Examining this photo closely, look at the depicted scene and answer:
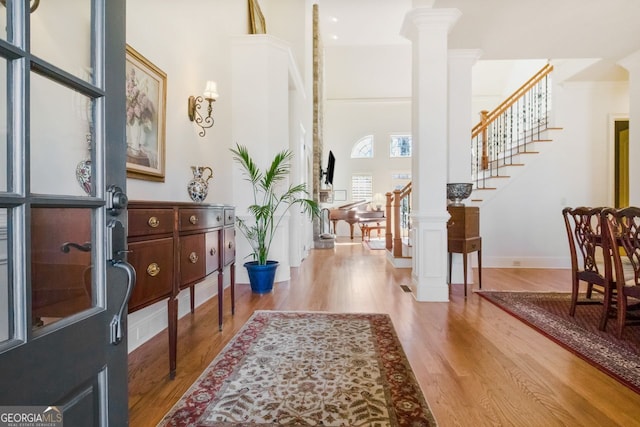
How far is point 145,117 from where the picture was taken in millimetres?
2258

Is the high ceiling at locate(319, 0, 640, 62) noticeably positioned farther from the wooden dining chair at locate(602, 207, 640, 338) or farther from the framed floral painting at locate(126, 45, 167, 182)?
the framed floral painting at locate(126, 45, 167, 182)

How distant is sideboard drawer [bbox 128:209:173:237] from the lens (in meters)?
1.52

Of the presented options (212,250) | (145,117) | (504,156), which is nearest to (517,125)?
(504,156)

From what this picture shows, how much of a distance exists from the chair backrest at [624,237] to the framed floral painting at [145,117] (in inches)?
125

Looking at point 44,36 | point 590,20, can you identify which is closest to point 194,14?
point 44,36

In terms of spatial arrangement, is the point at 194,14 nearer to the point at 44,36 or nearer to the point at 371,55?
the point at 44,36

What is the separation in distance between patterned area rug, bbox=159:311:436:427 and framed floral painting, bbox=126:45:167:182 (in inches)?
53.4

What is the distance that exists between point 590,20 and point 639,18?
489 mm

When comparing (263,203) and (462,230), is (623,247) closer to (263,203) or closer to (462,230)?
(462,230)

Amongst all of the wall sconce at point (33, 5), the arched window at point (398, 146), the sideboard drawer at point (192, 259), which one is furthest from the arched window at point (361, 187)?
the wall sconce at point (33, 5)

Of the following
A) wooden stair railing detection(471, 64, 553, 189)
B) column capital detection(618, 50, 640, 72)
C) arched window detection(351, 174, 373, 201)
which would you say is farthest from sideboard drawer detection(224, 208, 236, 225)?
arched window detection(351, 174, 373, 201)

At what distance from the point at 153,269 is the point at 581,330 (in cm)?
301

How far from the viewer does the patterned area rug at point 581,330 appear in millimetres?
1870

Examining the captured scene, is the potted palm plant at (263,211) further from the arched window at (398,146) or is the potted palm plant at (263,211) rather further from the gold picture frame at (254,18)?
the arched window at (398,146)
